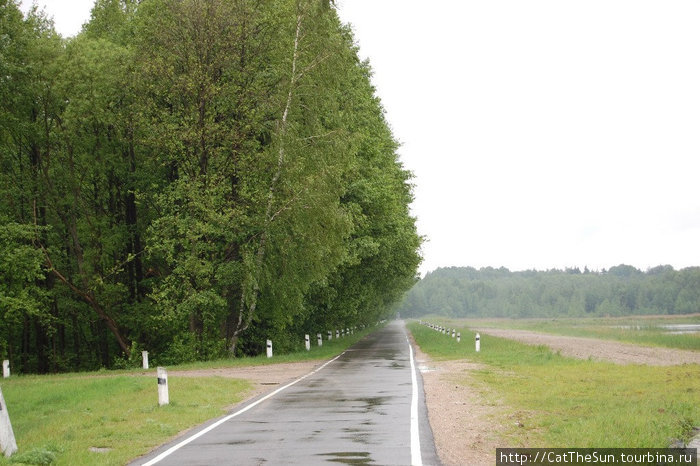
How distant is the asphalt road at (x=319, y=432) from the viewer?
28.0ft

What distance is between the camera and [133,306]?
33281 mm

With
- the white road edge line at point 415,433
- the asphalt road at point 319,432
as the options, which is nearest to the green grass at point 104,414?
the asphalt road at point 319,432

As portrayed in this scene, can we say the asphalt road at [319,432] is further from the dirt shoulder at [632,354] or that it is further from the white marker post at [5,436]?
the dirt shoulder at [632,354]

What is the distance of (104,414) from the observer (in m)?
14.1

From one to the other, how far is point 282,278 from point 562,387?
48.8ft

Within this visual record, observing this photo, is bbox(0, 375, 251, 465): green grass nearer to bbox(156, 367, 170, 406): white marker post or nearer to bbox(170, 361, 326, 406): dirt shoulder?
bbox(156, 367, 170, 406): white marker post

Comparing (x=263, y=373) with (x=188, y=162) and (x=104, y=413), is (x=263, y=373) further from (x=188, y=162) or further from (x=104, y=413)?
(x=188, y=162)

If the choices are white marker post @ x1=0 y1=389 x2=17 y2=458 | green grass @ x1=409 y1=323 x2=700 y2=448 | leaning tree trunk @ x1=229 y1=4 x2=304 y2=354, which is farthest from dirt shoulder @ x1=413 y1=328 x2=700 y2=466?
leaning tree trunk @ x1=229 y1=4 x2=304 y2=354

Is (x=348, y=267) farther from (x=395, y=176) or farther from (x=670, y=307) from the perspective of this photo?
(x=670, y=307)

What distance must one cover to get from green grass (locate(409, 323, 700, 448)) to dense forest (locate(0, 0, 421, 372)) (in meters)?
11.0

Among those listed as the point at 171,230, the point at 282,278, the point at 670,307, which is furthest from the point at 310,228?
the point at 670,307

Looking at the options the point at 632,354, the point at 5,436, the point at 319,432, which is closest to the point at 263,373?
the point at 319,432

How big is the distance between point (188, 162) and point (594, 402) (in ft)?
67.6

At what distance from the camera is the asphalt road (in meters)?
8.53
